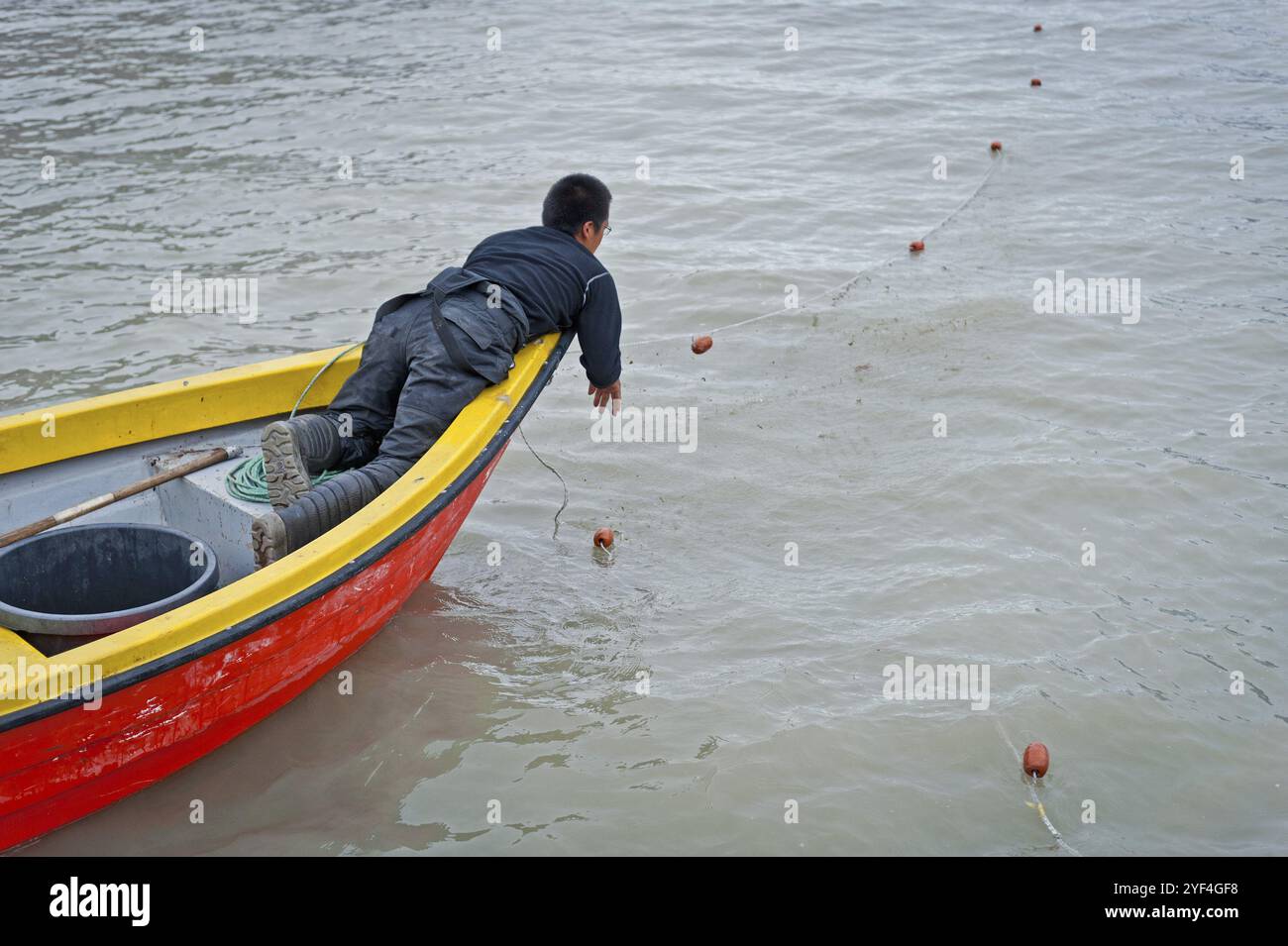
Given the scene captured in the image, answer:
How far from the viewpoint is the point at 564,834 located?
353 centimetres

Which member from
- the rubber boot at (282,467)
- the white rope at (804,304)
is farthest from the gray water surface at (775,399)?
the rubber boot at (282,467)

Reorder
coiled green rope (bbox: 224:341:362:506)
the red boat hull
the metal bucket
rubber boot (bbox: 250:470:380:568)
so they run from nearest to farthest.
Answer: the red boat hull < rubber boot (bbox: 250:470:380:568) < the metal bucket < coiled green rope (bbox: 224:341:362:506)

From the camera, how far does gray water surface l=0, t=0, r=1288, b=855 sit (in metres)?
3.71

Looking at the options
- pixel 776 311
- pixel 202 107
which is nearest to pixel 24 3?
pixel 202 107

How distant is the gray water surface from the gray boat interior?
0.68m

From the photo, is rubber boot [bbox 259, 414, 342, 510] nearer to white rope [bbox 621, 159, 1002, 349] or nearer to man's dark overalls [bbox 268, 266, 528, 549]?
man's dark overalls [bbox 268, 266, 528, 549]

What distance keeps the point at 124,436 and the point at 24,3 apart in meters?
11.8

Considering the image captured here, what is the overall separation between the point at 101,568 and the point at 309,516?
0.77 metres

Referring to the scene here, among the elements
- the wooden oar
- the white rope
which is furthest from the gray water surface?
the wooden oar

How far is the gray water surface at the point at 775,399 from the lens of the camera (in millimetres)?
3709

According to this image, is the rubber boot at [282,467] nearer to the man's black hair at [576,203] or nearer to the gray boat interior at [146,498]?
the gray boat interior at [146,498]

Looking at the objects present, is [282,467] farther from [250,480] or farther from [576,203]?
[576,203]

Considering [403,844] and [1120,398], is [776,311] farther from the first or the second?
[403,844]

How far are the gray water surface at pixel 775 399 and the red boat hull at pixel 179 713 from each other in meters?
0.12
